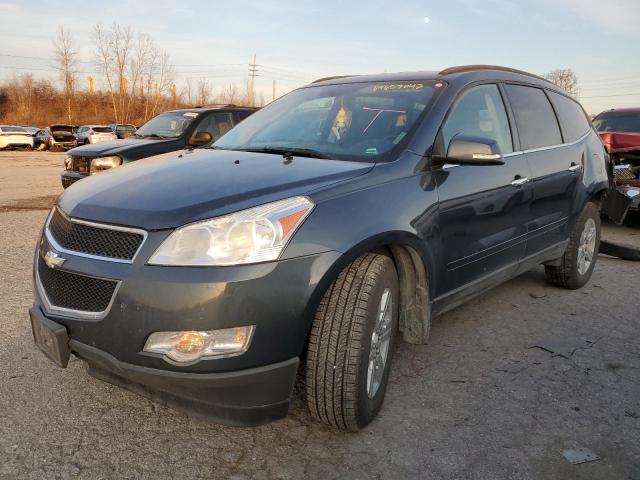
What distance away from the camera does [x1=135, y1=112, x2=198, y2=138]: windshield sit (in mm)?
8547

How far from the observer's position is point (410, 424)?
8.63 feet

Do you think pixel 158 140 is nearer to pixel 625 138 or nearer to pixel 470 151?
pixel 470 151

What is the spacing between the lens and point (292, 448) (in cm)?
241

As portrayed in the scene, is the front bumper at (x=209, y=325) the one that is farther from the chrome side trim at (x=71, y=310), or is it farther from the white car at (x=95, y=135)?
the white car at (x=95, y=135)

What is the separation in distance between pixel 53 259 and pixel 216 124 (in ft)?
22.4

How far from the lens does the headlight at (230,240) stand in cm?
207

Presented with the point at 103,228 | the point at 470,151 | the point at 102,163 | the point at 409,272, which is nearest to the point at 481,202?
the point at 470,151

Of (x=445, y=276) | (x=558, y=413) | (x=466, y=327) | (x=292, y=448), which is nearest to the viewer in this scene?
(x=292, y=448)

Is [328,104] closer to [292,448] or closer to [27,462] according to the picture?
[292,448]

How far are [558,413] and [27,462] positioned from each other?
2.45m

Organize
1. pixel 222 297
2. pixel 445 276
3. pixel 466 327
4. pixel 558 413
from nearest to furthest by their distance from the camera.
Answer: pixel 222 297
pixel 558 413
pixel 445 276
pixel 466 327

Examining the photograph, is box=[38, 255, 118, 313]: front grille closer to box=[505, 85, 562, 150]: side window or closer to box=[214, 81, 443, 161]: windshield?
box=[214, 81, 443, 161]: windshield

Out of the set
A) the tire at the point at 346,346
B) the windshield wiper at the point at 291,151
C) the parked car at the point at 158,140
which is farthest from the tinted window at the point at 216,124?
the tire at the point at 346,346

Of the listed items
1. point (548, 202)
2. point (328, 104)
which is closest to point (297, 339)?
point (328, 104)
